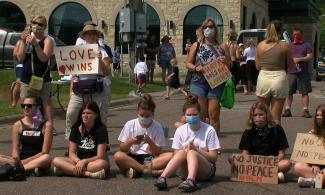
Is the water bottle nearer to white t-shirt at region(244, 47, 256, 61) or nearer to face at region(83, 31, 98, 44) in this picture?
face at region(83, 31, 98, 44)

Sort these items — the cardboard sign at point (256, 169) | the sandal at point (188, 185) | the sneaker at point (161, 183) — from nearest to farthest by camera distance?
the sandal at point (188, 185)
the sneaker at point (161, 183)
the cardboard sign at point (256, 169)

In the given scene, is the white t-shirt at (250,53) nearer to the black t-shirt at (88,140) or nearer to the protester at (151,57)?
the protester at (151,57)

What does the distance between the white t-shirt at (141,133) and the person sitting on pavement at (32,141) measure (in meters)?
0.86

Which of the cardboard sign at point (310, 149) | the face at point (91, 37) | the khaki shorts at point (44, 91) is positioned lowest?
the cardboard sign at point (310, 149)

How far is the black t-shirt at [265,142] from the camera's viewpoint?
764cm

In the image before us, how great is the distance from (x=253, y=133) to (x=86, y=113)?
188cm

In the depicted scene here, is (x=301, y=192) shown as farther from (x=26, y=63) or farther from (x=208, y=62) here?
(x=26, y=63)

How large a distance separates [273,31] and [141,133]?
114 inches

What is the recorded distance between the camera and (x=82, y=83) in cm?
908

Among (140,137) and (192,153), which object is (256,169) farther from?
(140,137)

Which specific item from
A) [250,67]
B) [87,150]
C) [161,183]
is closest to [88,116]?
[87,150]

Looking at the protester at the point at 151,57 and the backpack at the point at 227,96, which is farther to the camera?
the protester at the point at 151,57

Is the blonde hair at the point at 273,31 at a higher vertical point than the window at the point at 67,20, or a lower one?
lower

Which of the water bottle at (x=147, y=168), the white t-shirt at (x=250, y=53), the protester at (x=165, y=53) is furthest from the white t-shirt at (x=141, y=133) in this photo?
the protester at (x=165, y=53)
